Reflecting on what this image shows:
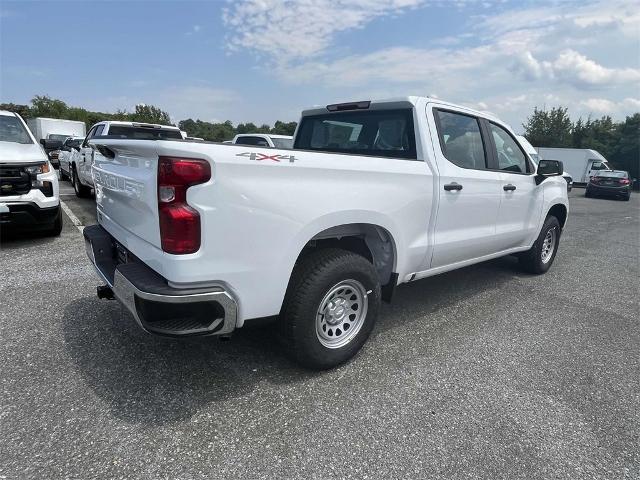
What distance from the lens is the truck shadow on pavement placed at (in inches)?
96.4

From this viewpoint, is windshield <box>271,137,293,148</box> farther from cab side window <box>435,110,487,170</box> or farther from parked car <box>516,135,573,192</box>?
cab side window <box>435,110,487,170</box>

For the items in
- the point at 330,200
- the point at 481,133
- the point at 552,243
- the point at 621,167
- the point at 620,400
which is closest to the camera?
the point at 330,200

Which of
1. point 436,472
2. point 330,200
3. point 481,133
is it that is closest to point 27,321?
point 330,200

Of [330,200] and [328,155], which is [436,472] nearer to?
[330,200]

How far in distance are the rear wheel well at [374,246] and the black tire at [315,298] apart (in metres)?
0.23

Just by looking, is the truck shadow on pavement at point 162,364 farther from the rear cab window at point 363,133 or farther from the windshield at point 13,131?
the windshield at point 13,131

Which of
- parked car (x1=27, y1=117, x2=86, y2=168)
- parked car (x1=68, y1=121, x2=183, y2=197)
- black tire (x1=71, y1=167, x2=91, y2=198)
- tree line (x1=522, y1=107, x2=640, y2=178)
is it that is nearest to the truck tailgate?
parked car (x1=68, y1=121, x2=183, y2=197)

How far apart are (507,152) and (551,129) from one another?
49549 millimetres

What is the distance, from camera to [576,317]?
13.6 ft

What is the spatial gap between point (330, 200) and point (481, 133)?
7.45ft

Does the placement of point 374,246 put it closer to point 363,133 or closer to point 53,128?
point 363,133

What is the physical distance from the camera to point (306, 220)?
245cm

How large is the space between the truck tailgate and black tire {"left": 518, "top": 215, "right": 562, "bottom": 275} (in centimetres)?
470

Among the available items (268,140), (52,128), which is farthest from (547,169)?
(52,128)
